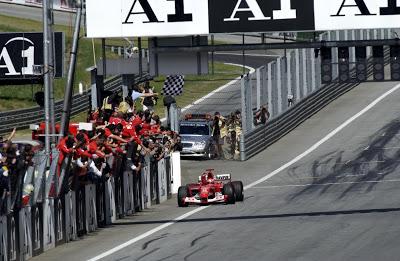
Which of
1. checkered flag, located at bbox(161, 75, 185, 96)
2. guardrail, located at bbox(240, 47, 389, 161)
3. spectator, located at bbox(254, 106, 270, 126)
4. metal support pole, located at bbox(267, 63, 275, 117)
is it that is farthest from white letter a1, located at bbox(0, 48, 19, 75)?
metal support pole, located at bbox(267, 63, 275, 117)

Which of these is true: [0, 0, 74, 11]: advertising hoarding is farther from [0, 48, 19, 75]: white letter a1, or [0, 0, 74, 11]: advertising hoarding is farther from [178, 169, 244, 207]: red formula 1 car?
[178, 169, 244, 207]: red formula 1 car

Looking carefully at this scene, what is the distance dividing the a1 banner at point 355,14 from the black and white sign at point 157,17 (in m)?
2.47

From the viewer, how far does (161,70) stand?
28641 millimetres

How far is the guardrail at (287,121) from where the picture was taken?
4178 centimetres

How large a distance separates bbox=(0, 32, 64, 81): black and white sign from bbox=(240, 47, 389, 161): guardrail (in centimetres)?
704

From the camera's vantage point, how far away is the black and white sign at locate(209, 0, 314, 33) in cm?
2714

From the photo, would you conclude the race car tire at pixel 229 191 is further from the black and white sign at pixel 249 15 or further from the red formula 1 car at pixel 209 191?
the black and white sign at pixel 249 15

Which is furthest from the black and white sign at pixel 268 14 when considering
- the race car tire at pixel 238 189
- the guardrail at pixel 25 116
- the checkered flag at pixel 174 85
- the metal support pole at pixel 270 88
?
the checkered flag at pixel 174 85

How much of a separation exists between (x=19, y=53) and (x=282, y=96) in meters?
11.0

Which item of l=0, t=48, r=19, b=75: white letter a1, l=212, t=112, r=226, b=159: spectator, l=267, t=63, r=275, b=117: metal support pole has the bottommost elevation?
l=212, t=112, r=226, b=159: spectator

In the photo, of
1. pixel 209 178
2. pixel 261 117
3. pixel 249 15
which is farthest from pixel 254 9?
pixel 261 117

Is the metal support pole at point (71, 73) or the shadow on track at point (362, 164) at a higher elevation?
the metal support pole at point (71, 73)

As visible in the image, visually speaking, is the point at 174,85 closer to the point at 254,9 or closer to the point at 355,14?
the point at 254,9

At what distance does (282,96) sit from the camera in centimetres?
4578
